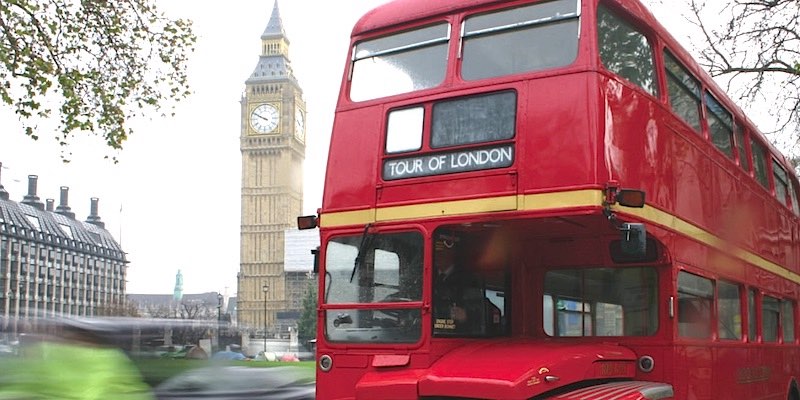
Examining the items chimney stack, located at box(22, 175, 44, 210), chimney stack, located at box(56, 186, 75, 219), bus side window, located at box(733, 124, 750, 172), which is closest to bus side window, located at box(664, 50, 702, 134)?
bus side window, located at box(733, 124, 750, 172)

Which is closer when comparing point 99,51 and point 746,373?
point 746,373

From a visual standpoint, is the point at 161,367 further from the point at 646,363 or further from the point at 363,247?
the point at 646,363

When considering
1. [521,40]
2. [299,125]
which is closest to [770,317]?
[521,40]

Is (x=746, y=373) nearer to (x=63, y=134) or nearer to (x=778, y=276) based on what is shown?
(x=778, y=276)

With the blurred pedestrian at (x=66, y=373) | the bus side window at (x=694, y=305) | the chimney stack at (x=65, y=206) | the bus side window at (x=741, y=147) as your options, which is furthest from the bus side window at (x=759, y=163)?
the chimney stack at (x=65, y=206)

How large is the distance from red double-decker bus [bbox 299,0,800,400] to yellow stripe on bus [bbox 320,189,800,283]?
15mm

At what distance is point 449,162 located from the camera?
22.9ft

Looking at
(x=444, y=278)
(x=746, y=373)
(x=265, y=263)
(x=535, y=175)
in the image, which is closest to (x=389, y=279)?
(x=444, y=278)

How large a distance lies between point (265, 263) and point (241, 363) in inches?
5117

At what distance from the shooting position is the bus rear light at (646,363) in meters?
7.11

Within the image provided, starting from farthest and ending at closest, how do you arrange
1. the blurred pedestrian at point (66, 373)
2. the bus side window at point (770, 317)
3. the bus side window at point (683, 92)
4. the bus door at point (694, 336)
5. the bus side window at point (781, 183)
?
the bus side window at point (781, 183), the bus side window at point (770, 317), the bus side window at point (683, 92), the bus door at point (694, 336), the blurred pedestrian at point (66, 373)

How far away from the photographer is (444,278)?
719 centimetres

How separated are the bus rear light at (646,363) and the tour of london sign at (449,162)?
76.2 inches

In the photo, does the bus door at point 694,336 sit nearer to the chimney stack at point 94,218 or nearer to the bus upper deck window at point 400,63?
the bus upper deck window at point 400,63
